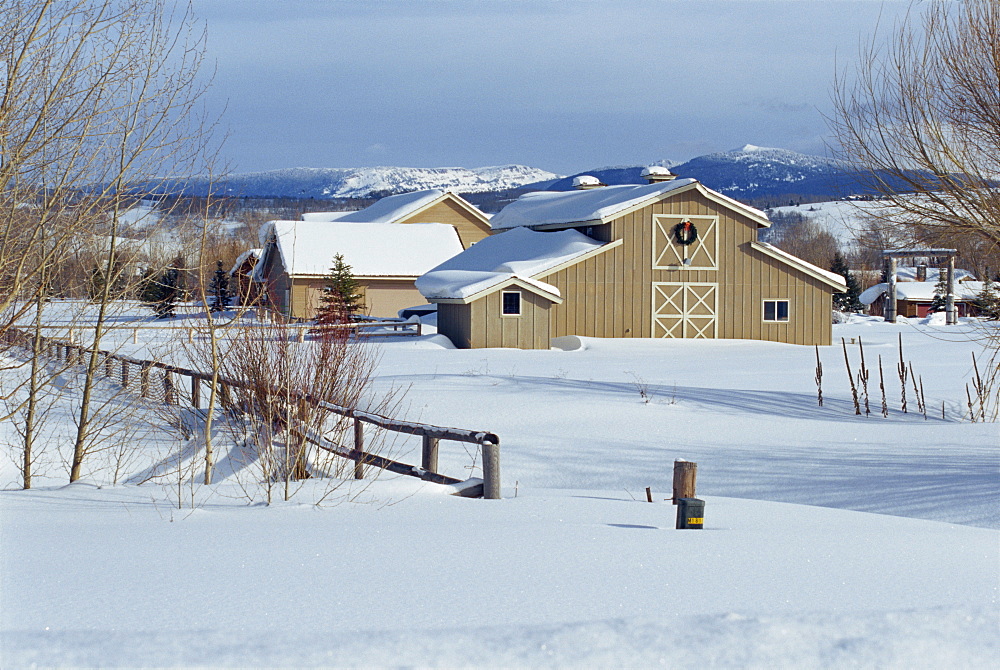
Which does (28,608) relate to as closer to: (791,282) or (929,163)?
(929,163)

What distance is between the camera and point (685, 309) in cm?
3388

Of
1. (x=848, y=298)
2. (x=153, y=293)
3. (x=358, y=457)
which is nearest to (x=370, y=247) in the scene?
(x=153, y=293)

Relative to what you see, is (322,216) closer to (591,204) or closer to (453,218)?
(453,218)

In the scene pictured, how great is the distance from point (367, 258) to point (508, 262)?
589 inches

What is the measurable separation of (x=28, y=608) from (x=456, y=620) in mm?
2003

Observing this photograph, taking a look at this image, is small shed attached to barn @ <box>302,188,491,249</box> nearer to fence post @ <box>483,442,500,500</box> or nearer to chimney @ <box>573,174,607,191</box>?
chimney @ <box>573,174,607,191</box>

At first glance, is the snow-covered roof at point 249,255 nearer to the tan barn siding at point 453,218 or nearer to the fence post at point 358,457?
the fence post at point 358,457

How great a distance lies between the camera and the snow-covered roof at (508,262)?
30.2 meters

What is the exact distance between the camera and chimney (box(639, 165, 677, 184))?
3878 centimetres

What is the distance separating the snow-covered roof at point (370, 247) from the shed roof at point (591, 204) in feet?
26.7

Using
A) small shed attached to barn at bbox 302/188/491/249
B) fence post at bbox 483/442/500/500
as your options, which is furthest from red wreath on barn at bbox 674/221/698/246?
small shed attached to barn at bbox 302/188/491/249

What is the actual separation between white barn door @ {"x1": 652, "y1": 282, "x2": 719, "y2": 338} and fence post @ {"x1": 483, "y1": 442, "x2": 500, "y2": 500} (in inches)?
1001

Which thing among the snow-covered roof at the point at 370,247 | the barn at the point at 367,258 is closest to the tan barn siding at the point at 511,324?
the barn at the point at 367,258

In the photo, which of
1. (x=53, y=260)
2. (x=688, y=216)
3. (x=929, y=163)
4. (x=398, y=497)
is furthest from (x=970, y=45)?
(x=688, y=216)
